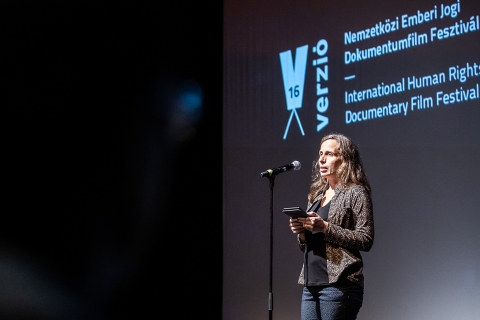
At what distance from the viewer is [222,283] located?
546cm

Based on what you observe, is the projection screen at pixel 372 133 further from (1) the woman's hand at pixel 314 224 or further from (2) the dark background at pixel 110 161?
(1) the woman's hand at pixel 314 224

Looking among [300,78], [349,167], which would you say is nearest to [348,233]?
[349,167]

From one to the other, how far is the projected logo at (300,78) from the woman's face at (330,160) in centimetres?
213

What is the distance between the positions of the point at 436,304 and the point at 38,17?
390 centimetres

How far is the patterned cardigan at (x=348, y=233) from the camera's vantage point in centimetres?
237

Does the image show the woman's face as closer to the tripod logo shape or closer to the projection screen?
the projection screen

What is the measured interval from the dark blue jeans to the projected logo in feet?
8.21

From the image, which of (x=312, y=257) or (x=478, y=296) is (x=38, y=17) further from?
(x=478, y=296)

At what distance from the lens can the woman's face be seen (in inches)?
103

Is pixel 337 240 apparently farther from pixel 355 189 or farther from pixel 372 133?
pixel 372 133

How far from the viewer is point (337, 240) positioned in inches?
93.3

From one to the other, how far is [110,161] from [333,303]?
11.3ft

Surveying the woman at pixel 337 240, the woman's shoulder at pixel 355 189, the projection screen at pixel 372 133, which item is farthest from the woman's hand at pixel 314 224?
the projection screen at pixel 372 133

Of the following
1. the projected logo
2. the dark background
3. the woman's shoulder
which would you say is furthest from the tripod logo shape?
the woman's shoulder
